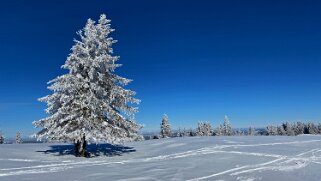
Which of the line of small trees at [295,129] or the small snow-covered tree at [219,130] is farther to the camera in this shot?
the line of small trees at [295,129]

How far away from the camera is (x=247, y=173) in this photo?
526 inches

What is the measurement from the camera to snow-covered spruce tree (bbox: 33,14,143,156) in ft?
67.5

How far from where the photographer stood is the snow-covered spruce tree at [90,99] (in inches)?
810

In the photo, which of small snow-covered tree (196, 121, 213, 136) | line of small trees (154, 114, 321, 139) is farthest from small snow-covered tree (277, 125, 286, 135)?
small snow-covered tree (196, 121, 213, 136)

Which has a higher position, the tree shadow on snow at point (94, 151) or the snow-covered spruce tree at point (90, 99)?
the snow-covered spruce tree at point (90, 99)

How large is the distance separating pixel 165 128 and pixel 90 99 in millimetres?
71711

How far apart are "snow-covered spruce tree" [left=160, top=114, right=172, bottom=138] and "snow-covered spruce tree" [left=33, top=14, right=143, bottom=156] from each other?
6868 centimetres

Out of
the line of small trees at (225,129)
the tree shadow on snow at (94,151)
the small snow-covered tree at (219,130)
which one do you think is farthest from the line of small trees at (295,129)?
the tree shadow on snow at (94,151)

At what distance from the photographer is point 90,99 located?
20.8 m

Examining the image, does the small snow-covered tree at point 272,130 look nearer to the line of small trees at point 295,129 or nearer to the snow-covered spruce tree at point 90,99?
the line of small trees at point 295,129

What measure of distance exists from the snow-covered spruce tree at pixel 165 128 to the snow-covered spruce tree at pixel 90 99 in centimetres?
6868

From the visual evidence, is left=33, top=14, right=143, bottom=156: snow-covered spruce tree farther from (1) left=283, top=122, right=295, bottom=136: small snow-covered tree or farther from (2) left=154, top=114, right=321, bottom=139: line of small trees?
(1) left=283, top=122, right=295, bottom=136: small snow-covered tree

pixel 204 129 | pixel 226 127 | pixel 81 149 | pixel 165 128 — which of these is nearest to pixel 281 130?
pixel 226 127

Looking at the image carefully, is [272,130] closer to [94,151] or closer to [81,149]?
[94,151]
